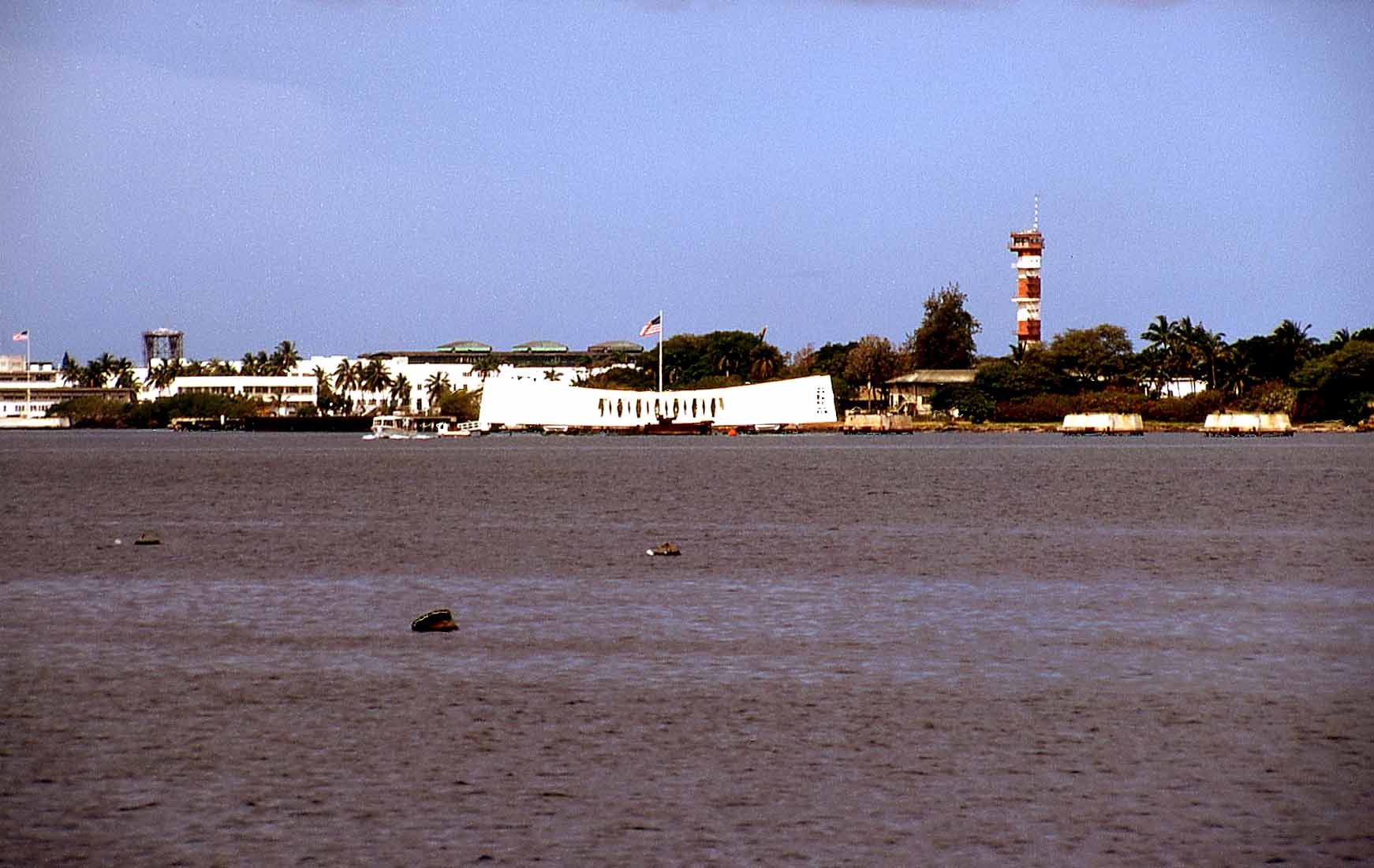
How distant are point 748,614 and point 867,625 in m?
2.64

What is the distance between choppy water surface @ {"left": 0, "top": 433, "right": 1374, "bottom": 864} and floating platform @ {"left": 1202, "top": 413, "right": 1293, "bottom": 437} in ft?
453

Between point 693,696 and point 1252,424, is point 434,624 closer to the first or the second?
point 693,696

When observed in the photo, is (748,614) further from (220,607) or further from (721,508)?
(721,508)

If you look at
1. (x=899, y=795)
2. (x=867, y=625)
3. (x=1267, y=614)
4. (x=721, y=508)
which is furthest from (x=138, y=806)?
(x=721, y=508)

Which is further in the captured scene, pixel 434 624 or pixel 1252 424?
pixel 1252 424

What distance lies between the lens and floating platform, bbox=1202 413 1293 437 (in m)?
189

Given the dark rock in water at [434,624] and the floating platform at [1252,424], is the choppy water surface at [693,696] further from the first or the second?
the floating platform at [1252,424]

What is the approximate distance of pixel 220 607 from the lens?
34469 millimetres

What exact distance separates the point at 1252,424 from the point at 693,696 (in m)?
176

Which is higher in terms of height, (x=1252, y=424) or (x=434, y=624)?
(x=434, y=624)

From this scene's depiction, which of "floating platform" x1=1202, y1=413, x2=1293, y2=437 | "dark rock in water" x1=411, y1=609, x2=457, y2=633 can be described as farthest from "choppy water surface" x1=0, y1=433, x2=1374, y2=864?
"floating platform" x1=1202, y1=413, x2=1293, y2=437

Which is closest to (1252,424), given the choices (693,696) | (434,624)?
(434,624)

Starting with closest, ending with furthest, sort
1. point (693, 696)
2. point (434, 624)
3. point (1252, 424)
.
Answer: point (693, 696)
point (434, 624)
point (1252, 424)

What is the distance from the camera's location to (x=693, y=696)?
23578mm
